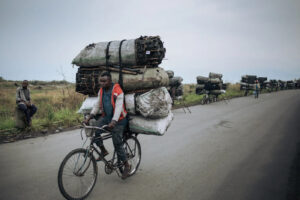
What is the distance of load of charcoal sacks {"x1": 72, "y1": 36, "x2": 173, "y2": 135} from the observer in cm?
377

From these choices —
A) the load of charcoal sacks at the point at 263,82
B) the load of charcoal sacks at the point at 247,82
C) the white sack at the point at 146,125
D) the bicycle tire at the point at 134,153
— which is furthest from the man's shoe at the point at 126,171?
the load of charcoal sacks at the point at 263,82

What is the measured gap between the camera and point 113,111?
3.46 m

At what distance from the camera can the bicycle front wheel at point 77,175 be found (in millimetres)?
2787

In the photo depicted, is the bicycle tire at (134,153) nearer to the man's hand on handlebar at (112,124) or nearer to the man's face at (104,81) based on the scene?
the man's hand on handlebar at (112,124)

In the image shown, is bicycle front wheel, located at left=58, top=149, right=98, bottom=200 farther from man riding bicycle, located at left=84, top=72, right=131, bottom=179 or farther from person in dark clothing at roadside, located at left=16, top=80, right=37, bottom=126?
person in dark clothing at roadside, located at left=16, top=80, right=37, bottom=126

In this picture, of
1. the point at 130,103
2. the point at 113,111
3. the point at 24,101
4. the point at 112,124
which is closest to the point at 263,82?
the point at 24,101

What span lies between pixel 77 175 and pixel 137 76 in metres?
1.97

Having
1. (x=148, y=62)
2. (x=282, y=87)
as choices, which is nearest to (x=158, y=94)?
(x=148, y=62)

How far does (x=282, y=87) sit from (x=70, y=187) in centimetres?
6270

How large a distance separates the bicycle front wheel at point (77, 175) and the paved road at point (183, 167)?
0.20 meters

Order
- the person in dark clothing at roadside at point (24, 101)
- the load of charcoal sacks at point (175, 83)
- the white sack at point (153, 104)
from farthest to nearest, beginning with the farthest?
the load of charcoal sacks at point (175, 83) < the person in dark clothing at roadside at point (24, 101) < the white sack at point (153, 104)

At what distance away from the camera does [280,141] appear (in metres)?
5.96

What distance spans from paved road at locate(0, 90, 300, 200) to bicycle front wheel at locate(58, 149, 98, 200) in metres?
0.20

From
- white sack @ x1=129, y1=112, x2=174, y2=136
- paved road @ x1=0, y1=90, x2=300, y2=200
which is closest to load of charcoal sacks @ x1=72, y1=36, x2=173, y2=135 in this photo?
white sack @ x1=129, y1=112, x2=174, y2=136
